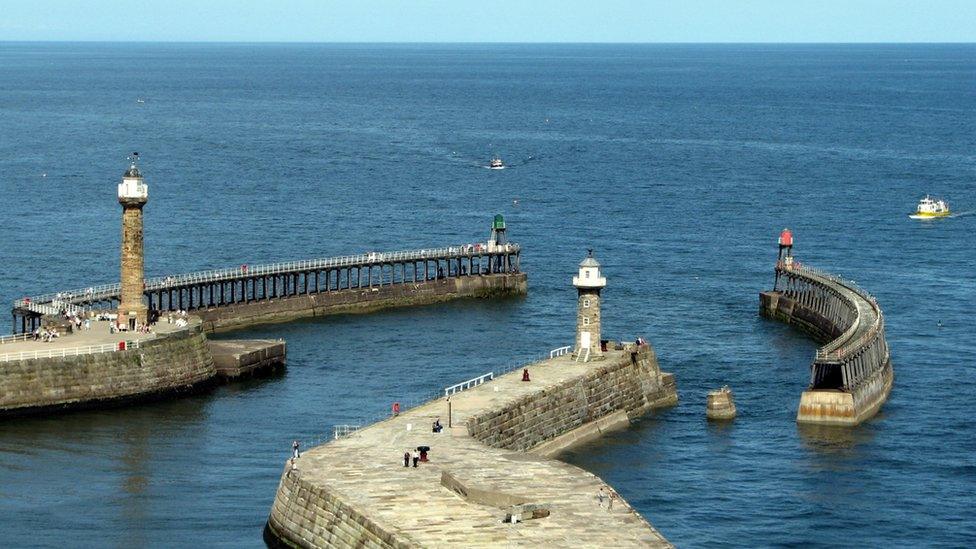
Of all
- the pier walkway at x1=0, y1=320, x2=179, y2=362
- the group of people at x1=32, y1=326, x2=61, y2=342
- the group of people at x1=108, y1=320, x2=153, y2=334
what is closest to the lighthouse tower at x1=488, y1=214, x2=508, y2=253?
the pier walkway at x1=0, y1=320, x2=179, y2=362

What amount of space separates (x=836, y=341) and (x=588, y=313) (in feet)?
43.7

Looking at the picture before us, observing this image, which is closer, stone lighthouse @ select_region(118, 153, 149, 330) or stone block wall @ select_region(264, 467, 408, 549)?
stone block wall @ select_region(264, 467, 408, 549)

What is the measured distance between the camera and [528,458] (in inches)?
2894

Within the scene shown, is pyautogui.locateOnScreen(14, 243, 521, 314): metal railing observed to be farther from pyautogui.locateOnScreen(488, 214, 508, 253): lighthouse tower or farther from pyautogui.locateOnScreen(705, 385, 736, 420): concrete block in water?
pyautogui.locateOnScreen(705, 385, 736, 420): concrete block in water

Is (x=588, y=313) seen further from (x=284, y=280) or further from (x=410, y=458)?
(x=284, y=280)

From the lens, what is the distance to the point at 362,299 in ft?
410

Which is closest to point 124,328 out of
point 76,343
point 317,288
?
point 76,343

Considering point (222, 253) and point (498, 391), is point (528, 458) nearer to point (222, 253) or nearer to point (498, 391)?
point (498, 391)

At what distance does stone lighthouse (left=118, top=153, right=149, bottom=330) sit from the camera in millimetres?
100125

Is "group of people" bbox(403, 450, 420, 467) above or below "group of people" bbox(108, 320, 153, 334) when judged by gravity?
below

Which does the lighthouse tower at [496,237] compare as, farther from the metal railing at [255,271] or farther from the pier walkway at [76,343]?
the pier walkway at [76,343]

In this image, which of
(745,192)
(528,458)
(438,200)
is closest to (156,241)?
(438,200)

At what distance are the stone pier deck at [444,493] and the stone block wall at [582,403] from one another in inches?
6.1

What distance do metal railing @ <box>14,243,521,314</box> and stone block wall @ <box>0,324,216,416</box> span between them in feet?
42.8
